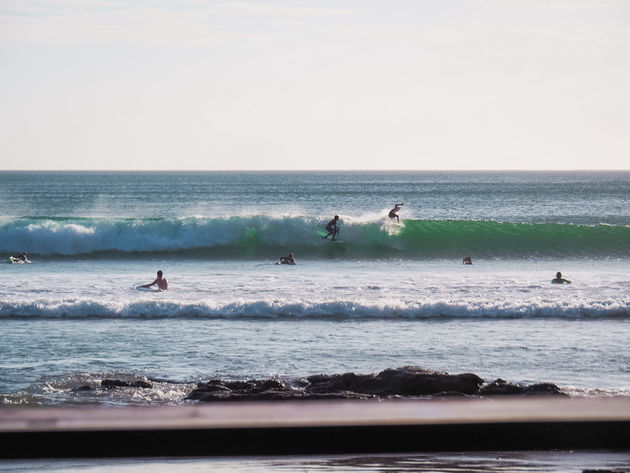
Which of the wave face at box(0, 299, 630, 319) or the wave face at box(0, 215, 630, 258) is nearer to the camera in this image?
the wave face at box(0, 299, 630, 319)

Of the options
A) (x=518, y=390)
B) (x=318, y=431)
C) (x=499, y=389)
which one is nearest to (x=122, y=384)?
(x=499, y=389)

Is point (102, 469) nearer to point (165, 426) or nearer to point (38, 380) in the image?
point (165, 426)

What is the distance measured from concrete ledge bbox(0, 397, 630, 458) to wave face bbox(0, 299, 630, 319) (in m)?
11.5

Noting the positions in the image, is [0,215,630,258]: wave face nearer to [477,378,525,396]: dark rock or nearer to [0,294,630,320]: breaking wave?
[0,294,630,320]: breaking wave

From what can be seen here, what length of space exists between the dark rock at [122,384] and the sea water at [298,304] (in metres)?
0.13

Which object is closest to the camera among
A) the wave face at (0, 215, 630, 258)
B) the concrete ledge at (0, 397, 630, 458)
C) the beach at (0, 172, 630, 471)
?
the concrete ledge at (0, 397, 630, 458)

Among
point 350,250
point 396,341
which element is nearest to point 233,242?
point 350,250

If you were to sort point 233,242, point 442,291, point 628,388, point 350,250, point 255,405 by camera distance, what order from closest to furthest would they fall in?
1. point 255,405
2. point 628,388
3. point 442,291
4. point 350,250
5. point 233,242

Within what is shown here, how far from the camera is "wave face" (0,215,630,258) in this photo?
2914cm

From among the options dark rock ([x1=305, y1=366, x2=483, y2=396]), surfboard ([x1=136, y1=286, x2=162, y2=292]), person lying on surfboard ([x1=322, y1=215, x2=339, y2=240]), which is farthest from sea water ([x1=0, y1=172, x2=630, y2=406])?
dark rock ([x1=305, y1=366, x2=483, y2=396])

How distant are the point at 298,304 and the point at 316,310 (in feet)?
1.20

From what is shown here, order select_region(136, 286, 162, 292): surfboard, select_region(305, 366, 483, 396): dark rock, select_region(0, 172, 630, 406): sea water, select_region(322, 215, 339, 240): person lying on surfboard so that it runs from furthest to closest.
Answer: select_region(322, 215, 339, 240): person lying on surfboard, select_region(136, 286, 162, 292): surfboard, select_region(0, 172, 630, 406): sea water, select_region(305, 366, 483, 396): dark rock

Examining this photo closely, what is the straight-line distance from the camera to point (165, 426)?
1.86 metres

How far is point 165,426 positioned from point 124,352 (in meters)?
8.72
